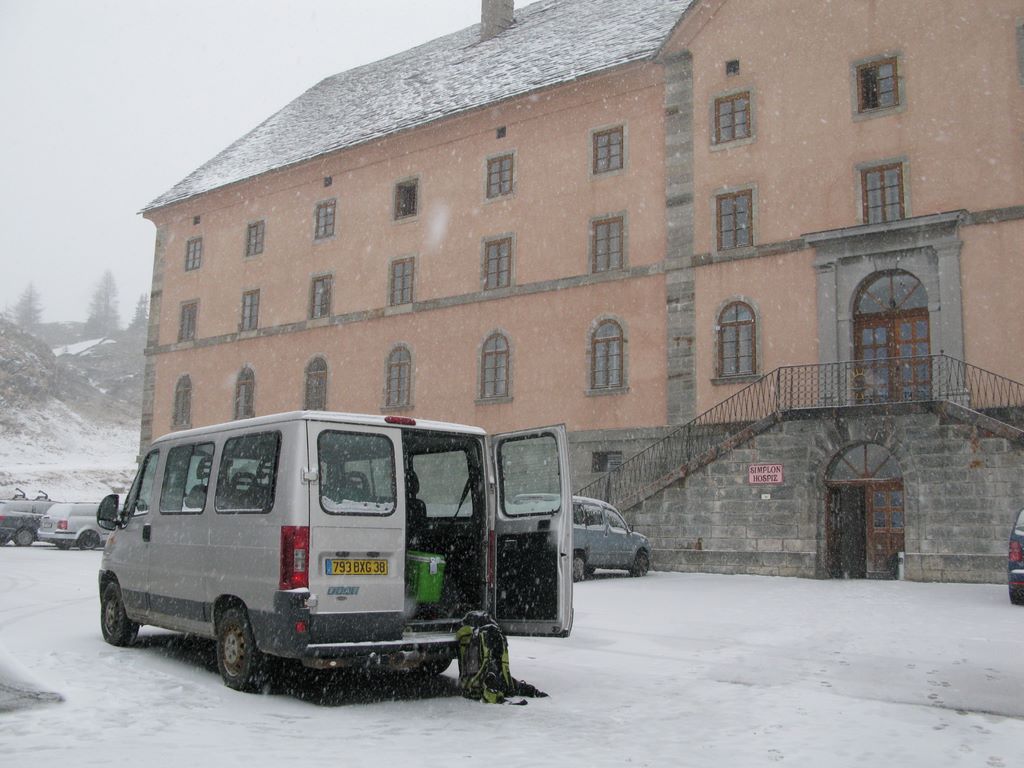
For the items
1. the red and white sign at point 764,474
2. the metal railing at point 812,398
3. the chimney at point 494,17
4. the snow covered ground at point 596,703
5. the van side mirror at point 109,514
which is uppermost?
the chimney at point 494,17

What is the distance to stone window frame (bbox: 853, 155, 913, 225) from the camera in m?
21.6

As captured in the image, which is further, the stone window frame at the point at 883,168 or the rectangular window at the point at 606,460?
the rectangular window at the point at 606,460

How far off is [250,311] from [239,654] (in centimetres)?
2855

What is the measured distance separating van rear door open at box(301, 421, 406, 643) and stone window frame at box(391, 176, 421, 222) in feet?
77.6

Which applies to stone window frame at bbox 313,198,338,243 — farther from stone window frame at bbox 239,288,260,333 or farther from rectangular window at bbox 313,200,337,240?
stone window frame at bbox 239,288,260,333

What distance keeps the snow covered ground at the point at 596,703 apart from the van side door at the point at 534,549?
0.62 meters

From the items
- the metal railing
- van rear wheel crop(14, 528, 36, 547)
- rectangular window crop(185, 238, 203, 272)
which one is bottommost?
van rear wheel crop(14, 528, 36, 547)

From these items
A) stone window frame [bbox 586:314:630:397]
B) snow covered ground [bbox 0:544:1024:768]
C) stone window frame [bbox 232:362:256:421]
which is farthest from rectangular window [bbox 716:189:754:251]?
stone window frame [bbox 232:362:256:421]

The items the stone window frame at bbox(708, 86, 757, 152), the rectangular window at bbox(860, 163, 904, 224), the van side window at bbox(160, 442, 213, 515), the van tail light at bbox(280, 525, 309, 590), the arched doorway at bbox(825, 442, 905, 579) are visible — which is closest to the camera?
the van tail light at bbox(280, 525, 309, 590)

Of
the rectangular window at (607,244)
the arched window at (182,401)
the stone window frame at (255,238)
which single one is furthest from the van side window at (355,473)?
the arched window at (182,401)

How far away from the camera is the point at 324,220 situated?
33.0m

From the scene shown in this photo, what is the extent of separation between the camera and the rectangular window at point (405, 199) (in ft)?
101

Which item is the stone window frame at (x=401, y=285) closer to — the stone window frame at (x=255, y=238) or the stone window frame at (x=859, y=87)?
the stone window frame at (x=255, y=238)

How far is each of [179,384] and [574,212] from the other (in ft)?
58.4
